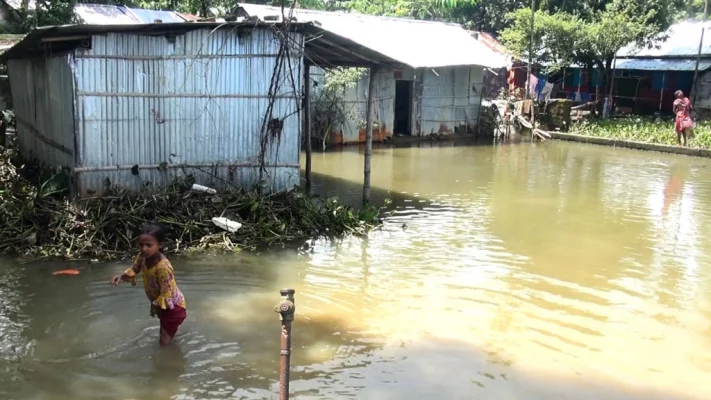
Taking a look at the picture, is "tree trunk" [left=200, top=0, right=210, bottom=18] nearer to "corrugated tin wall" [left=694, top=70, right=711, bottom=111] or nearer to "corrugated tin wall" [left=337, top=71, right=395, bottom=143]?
"corrugated tin wall" [left=337, top=71, right=395, bottom=143]

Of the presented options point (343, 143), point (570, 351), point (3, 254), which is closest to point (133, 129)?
point (3, 254)

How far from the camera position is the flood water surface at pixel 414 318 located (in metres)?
5.09

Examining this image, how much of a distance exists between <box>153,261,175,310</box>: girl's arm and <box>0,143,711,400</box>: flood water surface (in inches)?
20.4

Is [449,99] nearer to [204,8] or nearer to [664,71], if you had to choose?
[664,71]

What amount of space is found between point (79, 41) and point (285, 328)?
670 centimetres

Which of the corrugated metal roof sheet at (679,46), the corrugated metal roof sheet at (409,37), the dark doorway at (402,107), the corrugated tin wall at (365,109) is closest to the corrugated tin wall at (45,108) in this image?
the corrugated metal roof sheet at (409,37)

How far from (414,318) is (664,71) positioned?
926 inches

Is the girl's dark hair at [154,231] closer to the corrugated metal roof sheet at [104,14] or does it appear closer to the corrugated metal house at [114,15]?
the corrugated metal house at [114,15]

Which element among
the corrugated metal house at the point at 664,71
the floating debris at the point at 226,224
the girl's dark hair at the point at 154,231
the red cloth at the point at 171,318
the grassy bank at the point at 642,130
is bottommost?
the red cloth at the point at 171,318

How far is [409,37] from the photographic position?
2086 centimetres

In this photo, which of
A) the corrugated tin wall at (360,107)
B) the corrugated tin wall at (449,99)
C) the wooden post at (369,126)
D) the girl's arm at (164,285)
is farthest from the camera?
the corrugated tin wall at (449,99)

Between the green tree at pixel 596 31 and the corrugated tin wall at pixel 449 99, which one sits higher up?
the green tree at pixel 596 31

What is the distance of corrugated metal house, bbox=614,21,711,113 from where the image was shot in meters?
24.1

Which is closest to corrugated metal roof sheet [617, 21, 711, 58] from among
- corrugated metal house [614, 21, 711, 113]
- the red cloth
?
corrugated metal house [614, 21, 711, 113]
